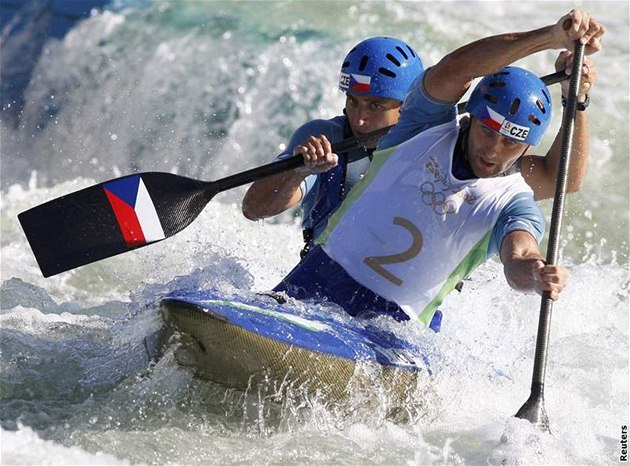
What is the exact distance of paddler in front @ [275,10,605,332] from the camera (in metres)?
4.19

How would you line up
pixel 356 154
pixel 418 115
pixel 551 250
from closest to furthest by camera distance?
pixel 551 250 → pixel 418 115 → pixel 356 154

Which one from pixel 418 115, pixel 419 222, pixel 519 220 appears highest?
pixel 418 115

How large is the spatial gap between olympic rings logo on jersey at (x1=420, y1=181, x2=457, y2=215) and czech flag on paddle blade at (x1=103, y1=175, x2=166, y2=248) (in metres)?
1.17

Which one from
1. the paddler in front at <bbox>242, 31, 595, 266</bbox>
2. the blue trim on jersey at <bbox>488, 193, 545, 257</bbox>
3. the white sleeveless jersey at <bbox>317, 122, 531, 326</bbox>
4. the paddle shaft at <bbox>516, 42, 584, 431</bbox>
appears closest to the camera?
the paddle shaft at <bbox>516, 42, 584, 431</bbox>

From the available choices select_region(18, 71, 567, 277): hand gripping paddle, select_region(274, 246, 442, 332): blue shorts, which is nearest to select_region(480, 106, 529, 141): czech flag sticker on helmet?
select_region(18, 71, 567, 277): hand gripping paddle

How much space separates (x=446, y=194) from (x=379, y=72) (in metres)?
0.82

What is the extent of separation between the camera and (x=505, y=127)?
4.16 meters

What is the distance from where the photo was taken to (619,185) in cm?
898

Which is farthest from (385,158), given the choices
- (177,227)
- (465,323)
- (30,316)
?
(30,316)

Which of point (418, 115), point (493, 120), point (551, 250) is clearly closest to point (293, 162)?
point (418, 115)

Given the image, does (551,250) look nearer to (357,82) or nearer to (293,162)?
(293,162)

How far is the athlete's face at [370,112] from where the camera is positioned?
16.4ft

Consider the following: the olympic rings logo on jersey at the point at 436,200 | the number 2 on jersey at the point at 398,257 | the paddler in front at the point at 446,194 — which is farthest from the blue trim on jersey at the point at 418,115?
the number 2 on jersey at the point at 398,257

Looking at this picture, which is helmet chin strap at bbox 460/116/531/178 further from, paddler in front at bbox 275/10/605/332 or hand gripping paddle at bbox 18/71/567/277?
hand gripping paddle at bbox 18/71/567/277
